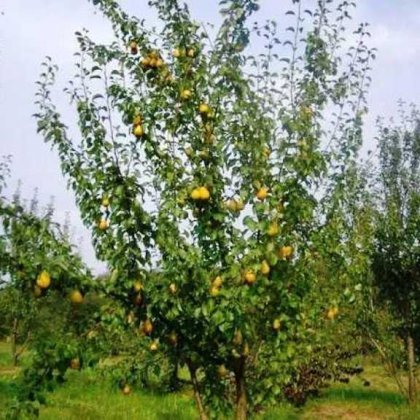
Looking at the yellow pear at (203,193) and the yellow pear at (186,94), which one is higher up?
the yellow pear at (186,94)

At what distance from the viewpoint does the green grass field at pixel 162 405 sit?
445 inches

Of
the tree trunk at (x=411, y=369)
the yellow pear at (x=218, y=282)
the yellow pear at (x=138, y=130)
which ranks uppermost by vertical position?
the yellow pear at (x=138, y=130)

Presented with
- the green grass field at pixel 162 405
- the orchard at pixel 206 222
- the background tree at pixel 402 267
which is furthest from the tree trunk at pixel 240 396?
the background tree at pixel 402 267

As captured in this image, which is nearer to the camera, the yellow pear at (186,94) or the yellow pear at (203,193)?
the yellow pear at (203,193)

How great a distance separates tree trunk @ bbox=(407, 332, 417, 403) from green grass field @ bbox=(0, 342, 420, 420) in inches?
13.8

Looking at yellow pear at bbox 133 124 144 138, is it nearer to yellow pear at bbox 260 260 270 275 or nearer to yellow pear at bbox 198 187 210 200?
yellow pear at bbox 198 187 210 200

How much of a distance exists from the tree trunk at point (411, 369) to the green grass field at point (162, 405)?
0.35 metres

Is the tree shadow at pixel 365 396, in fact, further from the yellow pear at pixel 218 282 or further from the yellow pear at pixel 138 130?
the yellow pear at pixel 138 130

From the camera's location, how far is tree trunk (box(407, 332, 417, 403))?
568 inches

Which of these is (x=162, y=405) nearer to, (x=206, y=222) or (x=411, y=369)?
(x=411, y=369)

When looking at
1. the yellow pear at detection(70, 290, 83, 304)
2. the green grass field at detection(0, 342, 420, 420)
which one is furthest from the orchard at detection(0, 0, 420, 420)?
the green grass field at detection(0, 342, 420, 420)

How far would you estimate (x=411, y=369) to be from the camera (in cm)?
1459

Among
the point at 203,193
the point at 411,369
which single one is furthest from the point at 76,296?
the point at 411,369

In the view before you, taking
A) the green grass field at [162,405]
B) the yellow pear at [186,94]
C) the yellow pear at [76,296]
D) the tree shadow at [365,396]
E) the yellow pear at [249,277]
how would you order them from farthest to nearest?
the tree shadow at [365,396], the green grass field at [162,405], the yellow pear at [186,94], the yellow pear at [249,277], the yellow pear at [76,296]
